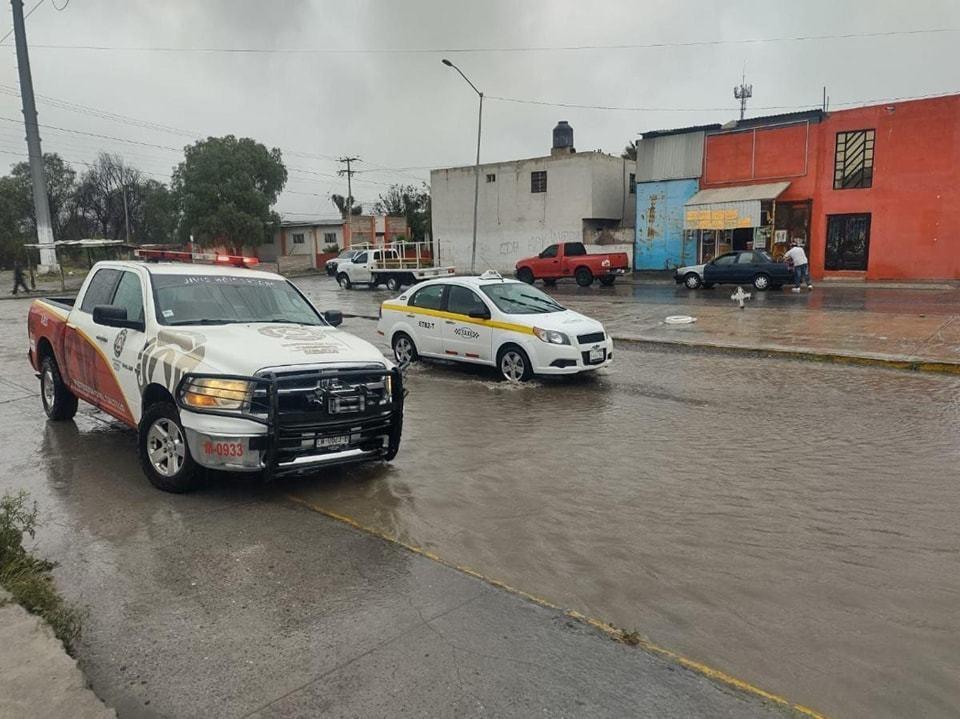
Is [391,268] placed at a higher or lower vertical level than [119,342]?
higher

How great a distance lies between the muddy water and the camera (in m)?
3.63

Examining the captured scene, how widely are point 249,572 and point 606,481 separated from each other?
3.08 meters

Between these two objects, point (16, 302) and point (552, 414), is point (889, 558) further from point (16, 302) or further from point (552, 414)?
point (16, 302)

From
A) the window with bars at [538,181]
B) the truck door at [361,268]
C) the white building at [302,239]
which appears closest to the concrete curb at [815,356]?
the truck door at [361,268]

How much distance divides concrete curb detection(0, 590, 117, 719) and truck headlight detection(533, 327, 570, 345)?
760cm

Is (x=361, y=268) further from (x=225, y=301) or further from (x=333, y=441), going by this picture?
(x=333, y=441)

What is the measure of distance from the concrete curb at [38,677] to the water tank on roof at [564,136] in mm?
43206

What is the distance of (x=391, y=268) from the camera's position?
103ft

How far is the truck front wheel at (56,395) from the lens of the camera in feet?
26.2

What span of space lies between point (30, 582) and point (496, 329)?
7535mm

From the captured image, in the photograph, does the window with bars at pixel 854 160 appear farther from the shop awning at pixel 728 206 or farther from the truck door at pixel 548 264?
the truck door at pixel 548 264

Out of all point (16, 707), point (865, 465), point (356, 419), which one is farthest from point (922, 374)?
point (16, 707)

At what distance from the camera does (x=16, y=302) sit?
28062 mm

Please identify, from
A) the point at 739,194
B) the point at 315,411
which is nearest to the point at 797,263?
the point at 739,194
